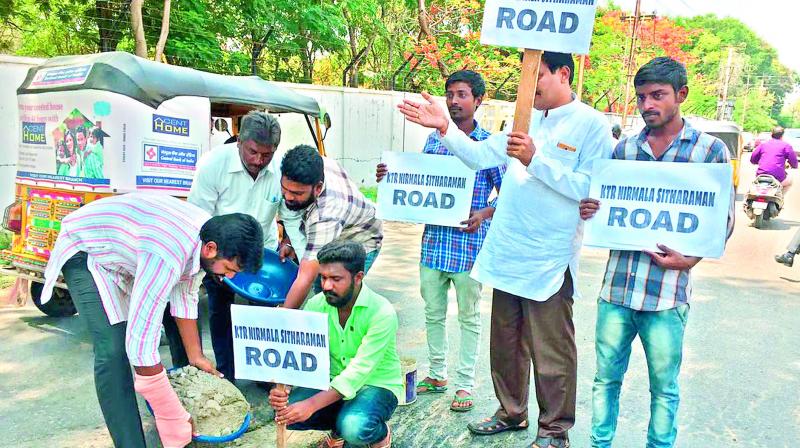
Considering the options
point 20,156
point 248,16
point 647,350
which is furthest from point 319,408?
point 248,16

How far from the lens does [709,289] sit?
269 inches

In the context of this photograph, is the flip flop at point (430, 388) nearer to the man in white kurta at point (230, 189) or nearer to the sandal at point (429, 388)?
the sandal at point (429, 388)

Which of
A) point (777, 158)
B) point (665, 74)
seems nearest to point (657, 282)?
point (665, 74)

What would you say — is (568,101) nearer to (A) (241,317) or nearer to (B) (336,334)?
(B) (336,334)

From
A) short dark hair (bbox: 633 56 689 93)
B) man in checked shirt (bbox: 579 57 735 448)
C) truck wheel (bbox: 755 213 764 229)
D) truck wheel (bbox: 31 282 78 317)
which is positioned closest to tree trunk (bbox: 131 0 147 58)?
truck wheel (bbox: 31 282 78 317)

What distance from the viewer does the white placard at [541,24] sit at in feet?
8.55

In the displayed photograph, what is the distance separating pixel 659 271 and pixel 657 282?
0.05 m

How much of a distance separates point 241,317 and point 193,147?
9.55ft

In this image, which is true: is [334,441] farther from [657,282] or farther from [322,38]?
[322,38]

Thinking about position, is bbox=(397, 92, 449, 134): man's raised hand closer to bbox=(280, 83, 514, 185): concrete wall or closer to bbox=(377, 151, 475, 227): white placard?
bbox=(377, 151, 475, 227): white placard

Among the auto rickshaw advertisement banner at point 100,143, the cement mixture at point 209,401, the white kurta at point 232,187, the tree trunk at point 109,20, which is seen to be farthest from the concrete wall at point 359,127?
the cement mixture at point 209,401

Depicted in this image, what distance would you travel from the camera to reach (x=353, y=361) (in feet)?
9.37

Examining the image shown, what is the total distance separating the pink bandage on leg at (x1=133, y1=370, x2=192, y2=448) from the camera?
2.69 meters

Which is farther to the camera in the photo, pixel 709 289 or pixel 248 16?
pixel 248 16
